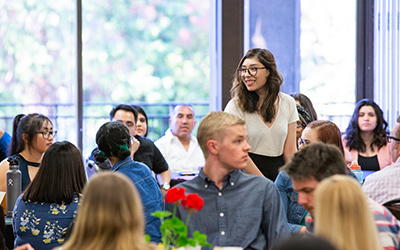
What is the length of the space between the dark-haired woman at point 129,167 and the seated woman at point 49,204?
348 millimetres

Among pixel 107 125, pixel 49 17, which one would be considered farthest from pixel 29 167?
pixel 49 17

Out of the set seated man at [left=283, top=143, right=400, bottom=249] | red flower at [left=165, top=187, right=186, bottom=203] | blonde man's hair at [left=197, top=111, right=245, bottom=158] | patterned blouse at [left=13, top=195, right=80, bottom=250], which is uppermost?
blonde man's hair at [left=197, top=111, right=245, bottom=158]

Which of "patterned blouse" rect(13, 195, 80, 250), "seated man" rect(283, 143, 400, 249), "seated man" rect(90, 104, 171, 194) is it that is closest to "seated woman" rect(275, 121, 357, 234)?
"seated man" rect(283, 143, 400, 249)

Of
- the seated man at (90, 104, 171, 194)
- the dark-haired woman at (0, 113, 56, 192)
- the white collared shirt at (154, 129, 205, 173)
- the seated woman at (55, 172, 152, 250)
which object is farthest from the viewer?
the white collared shirt at (154, 129, 205, 173)

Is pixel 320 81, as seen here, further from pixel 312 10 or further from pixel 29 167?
pixel 29 167

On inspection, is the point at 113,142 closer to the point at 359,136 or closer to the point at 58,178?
the point at 58,178

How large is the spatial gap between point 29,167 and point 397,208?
2.38 meters

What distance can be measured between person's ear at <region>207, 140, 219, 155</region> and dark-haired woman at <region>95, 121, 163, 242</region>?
0.58 metres

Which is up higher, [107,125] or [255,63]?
[255,63]

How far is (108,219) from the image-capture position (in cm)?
133

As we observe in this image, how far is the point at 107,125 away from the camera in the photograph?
2693 mm

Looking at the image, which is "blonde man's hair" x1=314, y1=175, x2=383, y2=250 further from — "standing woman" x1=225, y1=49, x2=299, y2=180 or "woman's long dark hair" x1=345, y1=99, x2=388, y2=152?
"woman's long dark hair" x1=345, y1=99, x2=388, y2=152

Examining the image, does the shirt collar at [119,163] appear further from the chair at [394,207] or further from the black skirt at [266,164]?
the chair at [394,207]

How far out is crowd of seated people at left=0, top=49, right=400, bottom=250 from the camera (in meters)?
1.30
